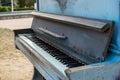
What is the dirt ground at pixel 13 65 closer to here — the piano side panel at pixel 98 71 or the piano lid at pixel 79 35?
the piano lid at pixel 79 35

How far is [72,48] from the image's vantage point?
256 cm

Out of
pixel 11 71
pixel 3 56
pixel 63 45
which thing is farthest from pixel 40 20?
pixel 3 56

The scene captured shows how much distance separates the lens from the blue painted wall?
2.01 meters

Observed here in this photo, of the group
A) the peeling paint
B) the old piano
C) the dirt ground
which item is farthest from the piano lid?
the dirt ground

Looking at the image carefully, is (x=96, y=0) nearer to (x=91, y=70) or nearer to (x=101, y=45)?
(x=101, y=45)

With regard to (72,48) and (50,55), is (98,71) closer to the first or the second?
(72,48)

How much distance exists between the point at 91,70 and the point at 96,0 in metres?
0.70

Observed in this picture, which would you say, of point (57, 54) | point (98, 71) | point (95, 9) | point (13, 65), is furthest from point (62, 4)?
point (13, 65)

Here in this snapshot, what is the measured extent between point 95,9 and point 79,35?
0.28 m

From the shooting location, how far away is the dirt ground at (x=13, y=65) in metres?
5.34

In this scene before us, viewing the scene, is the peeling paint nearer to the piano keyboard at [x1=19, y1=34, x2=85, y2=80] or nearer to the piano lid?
the piano lid

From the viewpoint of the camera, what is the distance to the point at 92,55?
7.16ft

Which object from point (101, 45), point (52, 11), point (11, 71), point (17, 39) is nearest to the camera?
point (101, 45)

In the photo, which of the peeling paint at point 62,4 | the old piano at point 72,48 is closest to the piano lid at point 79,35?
the old piano at point 72,48
